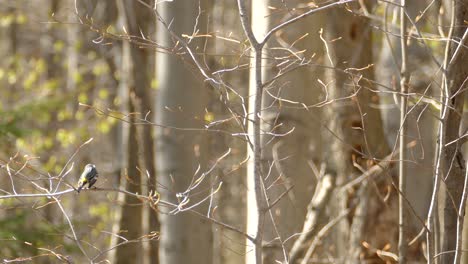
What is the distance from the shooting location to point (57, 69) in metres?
19.7

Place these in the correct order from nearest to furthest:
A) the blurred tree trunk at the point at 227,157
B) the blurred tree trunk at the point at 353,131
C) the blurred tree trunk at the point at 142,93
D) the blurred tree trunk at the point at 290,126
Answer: the blurred tree trunk at the point at 290,126 → the blurred tree trunk at the point at 353,131 → the blurred tree trunk at the point at 142,93 → the blurred tree trunk at the point at 227,157

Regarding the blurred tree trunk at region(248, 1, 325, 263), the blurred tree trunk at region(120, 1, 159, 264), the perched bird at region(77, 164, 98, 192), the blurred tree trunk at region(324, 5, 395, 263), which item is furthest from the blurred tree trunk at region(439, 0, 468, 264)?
the blurred tree trunk at region(120, 1, 159, 264)

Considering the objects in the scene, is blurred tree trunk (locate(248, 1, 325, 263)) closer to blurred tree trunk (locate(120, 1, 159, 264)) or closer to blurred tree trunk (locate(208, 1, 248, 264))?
blurred tree trunk (locate(208, 1, 248, 264))

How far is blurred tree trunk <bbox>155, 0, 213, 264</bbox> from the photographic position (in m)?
8.34

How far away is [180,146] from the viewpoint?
8547 mm

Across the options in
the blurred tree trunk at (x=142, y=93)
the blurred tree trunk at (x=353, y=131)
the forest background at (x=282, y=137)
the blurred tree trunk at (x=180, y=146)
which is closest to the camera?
the forest background at (x=282, y=137)

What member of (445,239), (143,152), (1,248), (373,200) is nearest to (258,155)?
(445,239)

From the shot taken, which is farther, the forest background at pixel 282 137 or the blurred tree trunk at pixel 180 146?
the blurred tree trunk at pixel 180 146

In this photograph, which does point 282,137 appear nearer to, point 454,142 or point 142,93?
point 454,142

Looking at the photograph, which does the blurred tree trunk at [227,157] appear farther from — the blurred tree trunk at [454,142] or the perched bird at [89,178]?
the perched bird at [89,178]

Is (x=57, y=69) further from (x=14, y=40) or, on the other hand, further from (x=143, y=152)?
(x=143, y=152)

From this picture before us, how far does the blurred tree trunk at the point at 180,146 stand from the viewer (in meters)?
8.34

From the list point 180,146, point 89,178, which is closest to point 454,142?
point 89,178

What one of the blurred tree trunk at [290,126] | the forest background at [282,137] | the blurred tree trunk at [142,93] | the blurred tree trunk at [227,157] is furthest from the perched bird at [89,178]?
the blurred tree trunk at [142,93]
